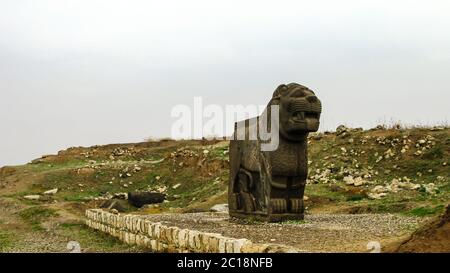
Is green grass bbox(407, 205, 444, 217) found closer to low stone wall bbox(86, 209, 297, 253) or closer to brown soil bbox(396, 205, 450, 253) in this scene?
low stone wall bbox(86, 209, 297, 253)

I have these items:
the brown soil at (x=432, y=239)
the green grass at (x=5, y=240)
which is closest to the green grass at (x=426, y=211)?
Answer: the brown soil at (x=432, y=239)

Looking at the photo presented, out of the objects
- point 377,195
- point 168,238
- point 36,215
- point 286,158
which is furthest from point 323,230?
point 36,215

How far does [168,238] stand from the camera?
40.7ft

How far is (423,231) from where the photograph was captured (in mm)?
8266

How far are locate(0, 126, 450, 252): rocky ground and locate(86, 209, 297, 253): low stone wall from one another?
0.52 meters

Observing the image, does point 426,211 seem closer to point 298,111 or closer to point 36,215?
point 298,111

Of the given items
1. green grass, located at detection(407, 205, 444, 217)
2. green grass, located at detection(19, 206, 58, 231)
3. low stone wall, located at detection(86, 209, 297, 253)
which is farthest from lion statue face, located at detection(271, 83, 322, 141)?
green grass, located at detection(19, 206, 58, 231)

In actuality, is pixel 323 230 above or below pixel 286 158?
below

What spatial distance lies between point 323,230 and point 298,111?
322 centimetres

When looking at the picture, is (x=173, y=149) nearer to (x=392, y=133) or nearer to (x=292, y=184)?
(x=392, y=133)

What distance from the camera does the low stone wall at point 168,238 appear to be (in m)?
9.09

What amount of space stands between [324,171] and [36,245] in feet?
44.6

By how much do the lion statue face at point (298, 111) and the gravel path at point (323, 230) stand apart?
216 cm

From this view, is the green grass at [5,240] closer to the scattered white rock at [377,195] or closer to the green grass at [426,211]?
the green grass at [426,211]
